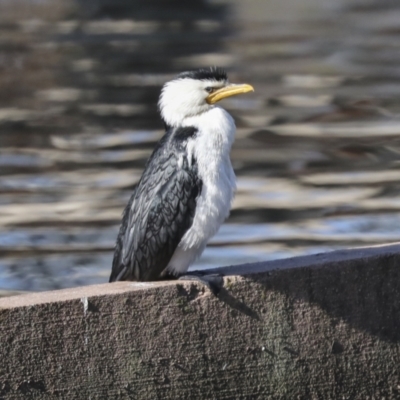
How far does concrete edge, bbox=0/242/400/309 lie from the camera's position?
146 inches

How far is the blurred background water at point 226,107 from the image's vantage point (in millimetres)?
7324

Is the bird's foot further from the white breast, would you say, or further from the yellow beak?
the yellow beak

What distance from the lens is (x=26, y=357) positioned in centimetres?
368

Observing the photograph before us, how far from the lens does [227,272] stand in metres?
4.00

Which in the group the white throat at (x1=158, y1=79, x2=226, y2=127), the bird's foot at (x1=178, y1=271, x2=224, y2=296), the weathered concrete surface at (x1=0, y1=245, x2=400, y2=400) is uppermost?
the white throat at (x1=158, y1=79, x2=226, y2=127)

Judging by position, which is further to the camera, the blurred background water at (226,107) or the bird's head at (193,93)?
the blurred background water at (226,107)

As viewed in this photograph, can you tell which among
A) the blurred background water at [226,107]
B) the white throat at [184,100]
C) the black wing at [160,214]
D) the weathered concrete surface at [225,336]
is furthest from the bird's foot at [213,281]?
the blurred background water at [226,107]

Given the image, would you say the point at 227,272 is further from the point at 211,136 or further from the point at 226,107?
the point at 226,107

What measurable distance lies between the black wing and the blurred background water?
8.09ft

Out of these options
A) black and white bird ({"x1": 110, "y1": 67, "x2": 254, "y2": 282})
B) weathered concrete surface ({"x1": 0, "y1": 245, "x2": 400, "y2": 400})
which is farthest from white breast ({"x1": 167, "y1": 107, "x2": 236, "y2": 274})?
weathered concrete surface ({"x1": 0, "y1": 245, "x2": 400, "y2": 400})

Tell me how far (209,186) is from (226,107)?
7.78 metres

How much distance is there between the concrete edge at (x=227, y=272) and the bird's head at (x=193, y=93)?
2.23 feet

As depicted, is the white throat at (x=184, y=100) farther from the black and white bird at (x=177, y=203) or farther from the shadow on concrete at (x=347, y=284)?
the shadow on concrete at (x=347, y=284)

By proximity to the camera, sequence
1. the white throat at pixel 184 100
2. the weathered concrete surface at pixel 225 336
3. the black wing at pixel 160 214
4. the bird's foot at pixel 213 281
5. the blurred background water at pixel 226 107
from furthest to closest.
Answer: the blurred background water at pixel 226 107, the white throat at pixel 184 100, the black wing at pixel 160 214, the bird's foot at pixel 213 281, the weathered concrete surface at pixel 225 336
